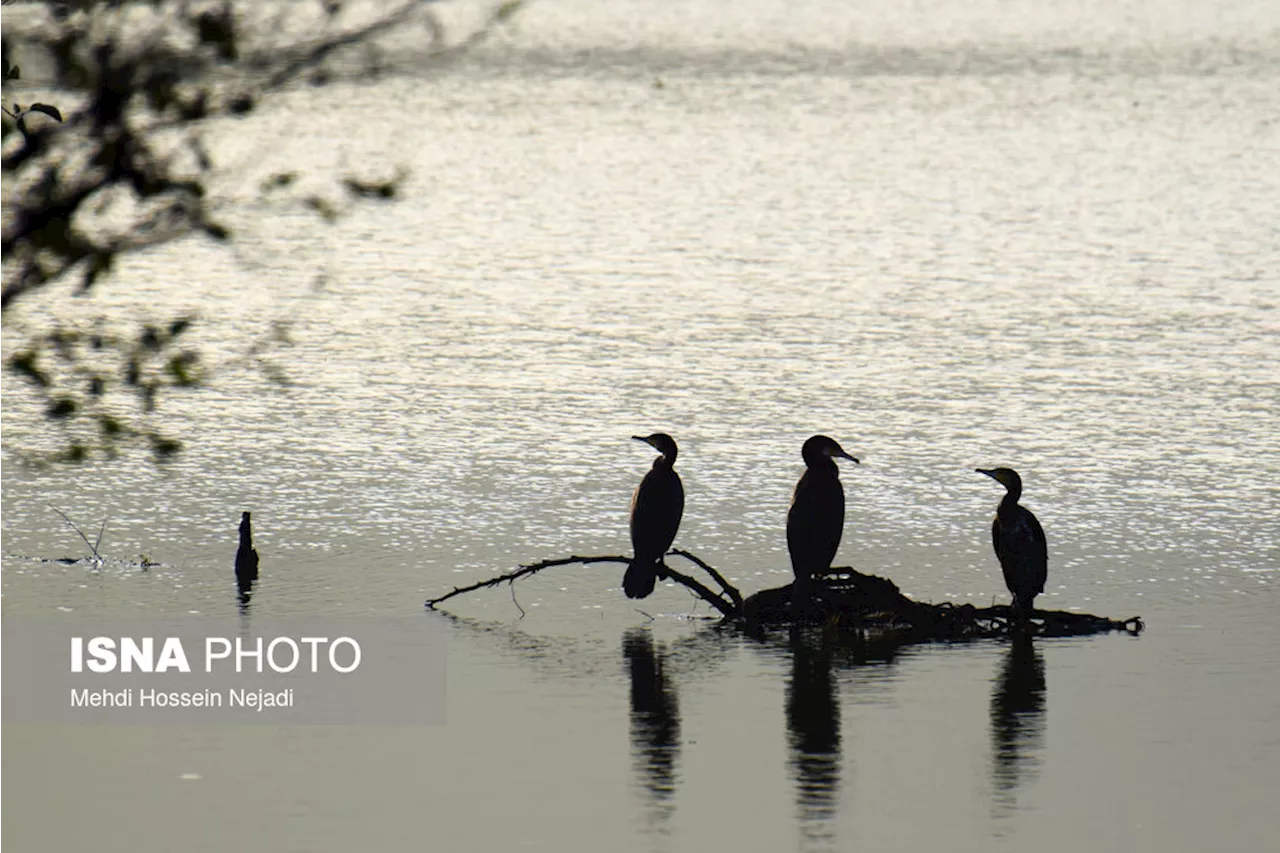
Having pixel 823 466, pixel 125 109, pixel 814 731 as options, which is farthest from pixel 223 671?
pixel 125 109

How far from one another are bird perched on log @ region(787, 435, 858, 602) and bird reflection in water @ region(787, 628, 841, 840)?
0.47m

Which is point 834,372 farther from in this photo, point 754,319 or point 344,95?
point 344,95

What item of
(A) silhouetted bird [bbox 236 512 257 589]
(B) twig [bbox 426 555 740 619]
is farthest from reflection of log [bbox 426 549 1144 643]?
(A) silhouetted bird [bbox 236 512 257 589]

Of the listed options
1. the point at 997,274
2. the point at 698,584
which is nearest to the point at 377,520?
the point at 698,584

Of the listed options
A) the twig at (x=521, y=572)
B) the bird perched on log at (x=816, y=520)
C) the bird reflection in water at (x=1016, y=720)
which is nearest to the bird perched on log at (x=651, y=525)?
the twig at (x=521, y=572)

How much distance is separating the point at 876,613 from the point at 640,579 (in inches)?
57.0

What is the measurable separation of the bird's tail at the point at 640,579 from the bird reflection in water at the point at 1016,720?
2185mm

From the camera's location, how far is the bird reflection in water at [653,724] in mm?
11391

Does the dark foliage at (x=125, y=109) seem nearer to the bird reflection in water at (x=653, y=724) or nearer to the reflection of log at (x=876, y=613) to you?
the bird reflection in water at (x=653, y=724)

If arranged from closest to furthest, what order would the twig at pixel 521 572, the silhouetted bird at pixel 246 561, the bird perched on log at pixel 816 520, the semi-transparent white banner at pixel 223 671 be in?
the semi-transparent white banner at pixel 223 671
the twig at pixel 521 572
the bird perched on log at pixel 816 520
the silhouetted bird at pixel 246 561

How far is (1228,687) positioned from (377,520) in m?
6.81

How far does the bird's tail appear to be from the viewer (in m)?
14.6

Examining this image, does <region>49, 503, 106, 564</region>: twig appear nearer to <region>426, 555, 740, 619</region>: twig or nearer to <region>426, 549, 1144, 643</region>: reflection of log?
<region>426, 555, 740, 619</region>: twig

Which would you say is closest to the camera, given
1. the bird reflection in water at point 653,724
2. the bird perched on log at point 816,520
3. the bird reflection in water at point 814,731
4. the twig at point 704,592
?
the bird reflection in water at point 814,731
